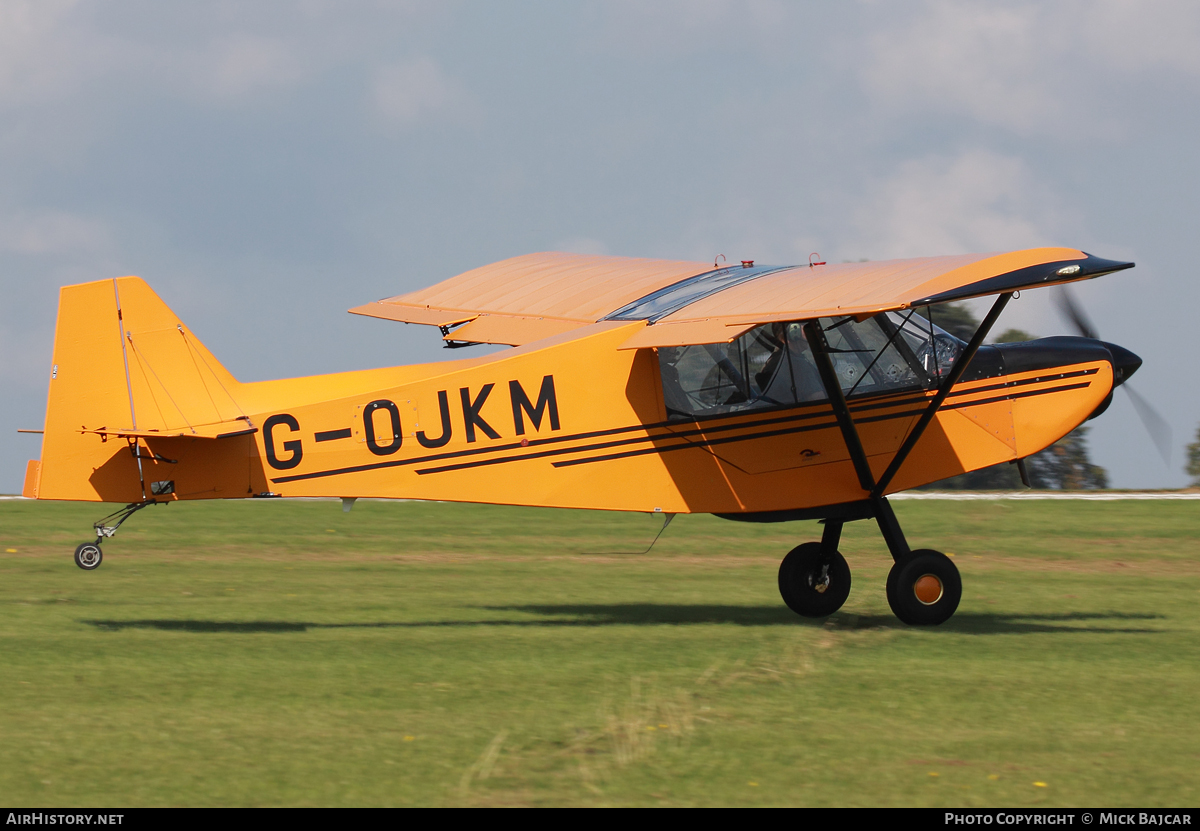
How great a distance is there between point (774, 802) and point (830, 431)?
554cm

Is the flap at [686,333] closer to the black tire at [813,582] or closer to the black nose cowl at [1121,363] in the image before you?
the black tire at [813,582]

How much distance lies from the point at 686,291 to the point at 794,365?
1362 mm

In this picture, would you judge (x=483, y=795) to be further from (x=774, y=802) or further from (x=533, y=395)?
(x=533, y=395)

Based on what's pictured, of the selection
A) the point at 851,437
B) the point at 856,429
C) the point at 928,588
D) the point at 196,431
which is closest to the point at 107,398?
the point at 196,431

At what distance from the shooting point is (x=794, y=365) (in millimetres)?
11477

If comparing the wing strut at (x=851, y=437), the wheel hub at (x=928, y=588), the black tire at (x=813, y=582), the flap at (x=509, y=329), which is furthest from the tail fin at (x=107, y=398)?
the wheel hub at (x=928, y=588)

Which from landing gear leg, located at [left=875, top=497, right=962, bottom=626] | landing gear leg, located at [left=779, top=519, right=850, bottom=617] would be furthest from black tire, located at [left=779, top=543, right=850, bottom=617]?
landing gear leg, located at [left=875, top=497, right=962, bottom=626]

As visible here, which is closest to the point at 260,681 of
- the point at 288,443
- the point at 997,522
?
the point at 288,443

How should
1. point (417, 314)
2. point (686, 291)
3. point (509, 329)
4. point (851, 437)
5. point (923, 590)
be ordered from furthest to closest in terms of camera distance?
point (417, 314)
point (509, 329)
point (686, 291)
point (923, 590)
point (851, 437)

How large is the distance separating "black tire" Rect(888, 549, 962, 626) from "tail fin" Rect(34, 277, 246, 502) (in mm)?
5780

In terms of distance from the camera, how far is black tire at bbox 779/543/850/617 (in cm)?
1246

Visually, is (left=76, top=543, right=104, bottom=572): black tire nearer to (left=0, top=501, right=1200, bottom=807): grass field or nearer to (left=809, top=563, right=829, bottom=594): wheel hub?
(left=0, top=501, right=1200, bottom=807): grass field

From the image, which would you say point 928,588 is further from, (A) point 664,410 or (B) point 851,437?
(A) point 664,410

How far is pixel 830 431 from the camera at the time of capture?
11.5 metres
